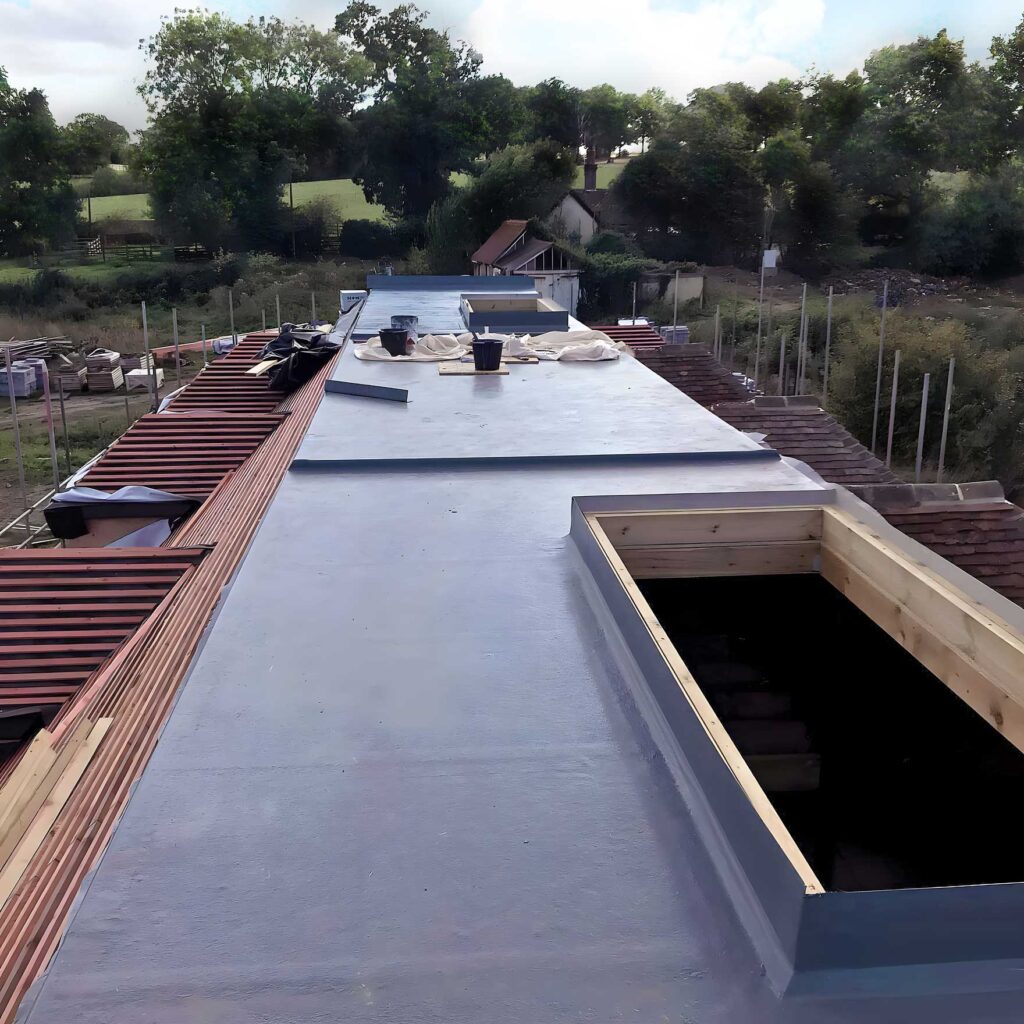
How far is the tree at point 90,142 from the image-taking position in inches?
2093

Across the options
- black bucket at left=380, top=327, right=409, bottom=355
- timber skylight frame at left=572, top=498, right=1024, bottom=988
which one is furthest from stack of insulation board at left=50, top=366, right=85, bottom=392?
timber skylight frame at left=572, top=498, right=1024, bottom=988

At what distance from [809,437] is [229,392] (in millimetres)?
7992

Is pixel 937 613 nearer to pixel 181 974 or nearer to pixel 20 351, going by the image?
pixel 181 974

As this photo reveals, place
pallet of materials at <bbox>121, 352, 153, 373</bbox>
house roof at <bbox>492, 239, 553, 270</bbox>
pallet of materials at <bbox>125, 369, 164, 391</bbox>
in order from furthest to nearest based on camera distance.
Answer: house roof at <bbox>492, 239, 553, 270</bbox> → pallet of materials at <bbox>121, 352, 153, 373</bbox> → pallet of materials at <bbox>125, 369, 164, 391</bbox>

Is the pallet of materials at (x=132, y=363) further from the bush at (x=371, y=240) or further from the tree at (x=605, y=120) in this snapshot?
the tree at (x=605, y=120)

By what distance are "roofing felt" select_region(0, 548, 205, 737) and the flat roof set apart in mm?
813

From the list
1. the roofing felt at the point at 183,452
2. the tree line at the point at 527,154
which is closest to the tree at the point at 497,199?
the tree line at the point at 527,154

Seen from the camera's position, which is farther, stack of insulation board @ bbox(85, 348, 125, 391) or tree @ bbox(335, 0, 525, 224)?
tree @ bbox(335, 0, 525, 224)

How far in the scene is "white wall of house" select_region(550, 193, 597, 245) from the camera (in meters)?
47.9

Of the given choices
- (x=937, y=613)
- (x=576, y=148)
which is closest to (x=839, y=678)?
(x=937, y=613)

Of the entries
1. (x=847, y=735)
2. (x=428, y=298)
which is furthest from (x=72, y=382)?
(x=847, y=735)

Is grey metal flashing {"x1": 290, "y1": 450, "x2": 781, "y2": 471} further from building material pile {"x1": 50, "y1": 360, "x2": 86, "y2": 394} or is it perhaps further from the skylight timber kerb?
building material pile {"x1": 50, "y1": 360, "x2": 86, "y2": 394}

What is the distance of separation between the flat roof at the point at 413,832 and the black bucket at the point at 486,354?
19.1 ft

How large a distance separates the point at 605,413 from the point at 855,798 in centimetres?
403
